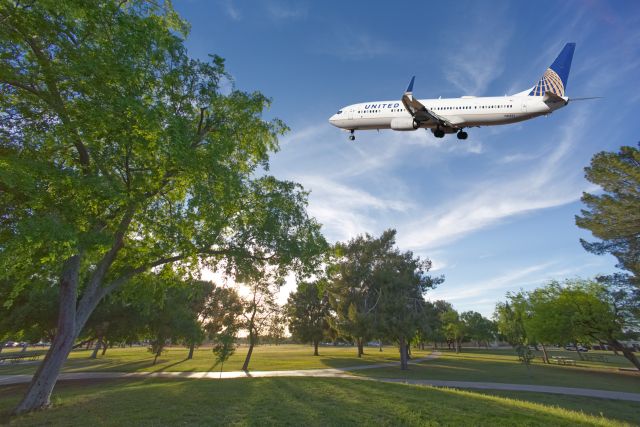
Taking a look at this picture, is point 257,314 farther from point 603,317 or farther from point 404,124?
point 603,317

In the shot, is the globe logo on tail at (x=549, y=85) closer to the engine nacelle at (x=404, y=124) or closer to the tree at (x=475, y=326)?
the engine nacelle at (x=404, y=124)

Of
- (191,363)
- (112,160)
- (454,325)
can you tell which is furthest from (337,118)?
(454,325)

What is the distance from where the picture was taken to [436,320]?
1626 inches

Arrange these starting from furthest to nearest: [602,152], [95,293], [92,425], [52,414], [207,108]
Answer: [602,152] < [207,108] < [95,293] < [52,414] < [92,425]

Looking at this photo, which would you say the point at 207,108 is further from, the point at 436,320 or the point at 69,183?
the point at 436,320

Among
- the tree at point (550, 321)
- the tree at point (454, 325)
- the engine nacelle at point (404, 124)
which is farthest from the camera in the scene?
the tree at point (454, 325)

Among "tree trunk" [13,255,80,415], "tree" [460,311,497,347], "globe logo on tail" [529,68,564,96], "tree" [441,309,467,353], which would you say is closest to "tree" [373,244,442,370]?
"globe logo on tail" [529,68,564,96]

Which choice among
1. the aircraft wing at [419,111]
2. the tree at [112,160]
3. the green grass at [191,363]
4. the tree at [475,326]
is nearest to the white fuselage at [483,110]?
the aircraft wing at [419,111]

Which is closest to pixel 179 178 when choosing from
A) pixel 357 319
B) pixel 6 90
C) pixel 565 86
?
pixel 6 90

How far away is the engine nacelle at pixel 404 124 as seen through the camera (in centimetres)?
2117

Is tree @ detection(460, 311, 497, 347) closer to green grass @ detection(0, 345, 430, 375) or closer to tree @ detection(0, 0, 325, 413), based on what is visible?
green grass @ detection(0, 345, 430, 375)

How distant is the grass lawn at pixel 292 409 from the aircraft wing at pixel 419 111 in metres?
15.1

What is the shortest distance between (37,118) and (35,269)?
23.0ft

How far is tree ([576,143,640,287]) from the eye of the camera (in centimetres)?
2519
